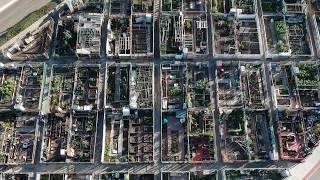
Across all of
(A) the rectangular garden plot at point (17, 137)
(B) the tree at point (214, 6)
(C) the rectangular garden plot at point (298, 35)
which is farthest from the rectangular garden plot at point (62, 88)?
(C) the rectangular garden plot at point (298, 35)

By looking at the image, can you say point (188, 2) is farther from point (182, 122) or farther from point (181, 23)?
point (182, 122)

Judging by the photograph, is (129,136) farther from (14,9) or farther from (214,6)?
(14,9)

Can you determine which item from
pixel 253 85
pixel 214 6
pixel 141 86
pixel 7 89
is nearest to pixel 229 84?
pixel 253 85

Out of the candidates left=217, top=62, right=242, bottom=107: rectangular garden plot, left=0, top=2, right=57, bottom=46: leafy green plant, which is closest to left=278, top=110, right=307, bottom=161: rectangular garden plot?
left=217, top=62, right=242, bottom=107: rectangular garden plot

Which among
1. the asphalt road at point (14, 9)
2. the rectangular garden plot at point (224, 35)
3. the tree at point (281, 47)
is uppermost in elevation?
the asphalt road at point (14, 9)

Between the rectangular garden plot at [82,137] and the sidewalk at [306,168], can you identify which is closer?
the sidewalk at [306,168]

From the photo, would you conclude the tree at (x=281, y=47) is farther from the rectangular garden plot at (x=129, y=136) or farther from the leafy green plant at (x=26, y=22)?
the leafy green plant at (x=26, y=22)

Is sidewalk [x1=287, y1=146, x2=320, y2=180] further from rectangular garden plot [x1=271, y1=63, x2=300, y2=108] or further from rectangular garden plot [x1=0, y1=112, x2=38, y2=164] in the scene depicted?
rectangular garden plot [x1=0, y1=112, x2=38, y2=164]
